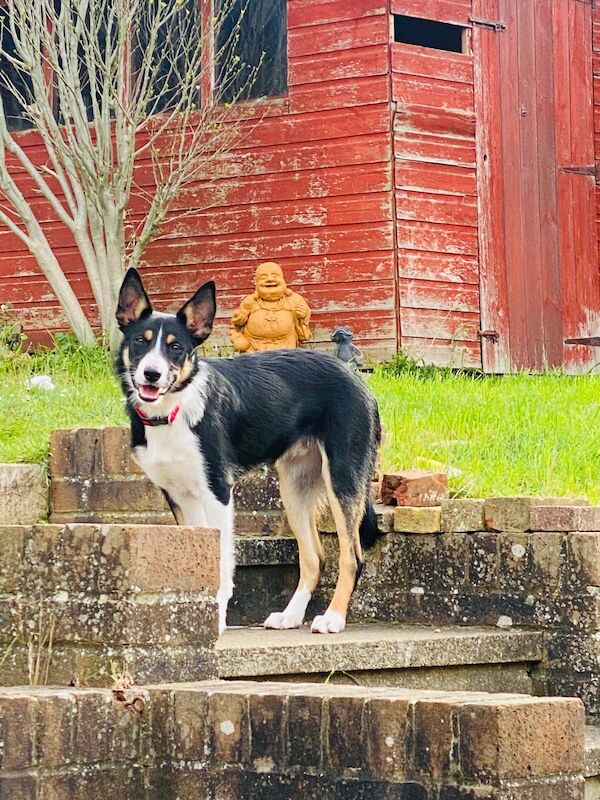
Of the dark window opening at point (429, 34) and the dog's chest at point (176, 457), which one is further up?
the dark window opening at point (429, 34)

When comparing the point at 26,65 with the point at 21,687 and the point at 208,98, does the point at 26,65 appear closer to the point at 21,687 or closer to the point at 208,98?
the point at 208,98

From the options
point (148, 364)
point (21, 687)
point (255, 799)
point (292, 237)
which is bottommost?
point (255, 799)

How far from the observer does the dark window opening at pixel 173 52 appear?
41.5 feet

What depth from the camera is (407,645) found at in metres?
5.55

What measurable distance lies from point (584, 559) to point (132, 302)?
84.3 inches

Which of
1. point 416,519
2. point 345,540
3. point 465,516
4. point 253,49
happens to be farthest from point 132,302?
point 253,49

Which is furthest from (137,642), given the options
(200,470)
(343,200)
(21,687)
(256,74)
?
(256,74)

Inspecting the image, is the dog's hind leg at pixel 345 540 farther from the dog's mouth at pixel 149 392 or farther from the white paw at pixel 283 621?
the dog's mouth at pixel 149 392

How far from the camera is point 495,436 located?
25.6ft

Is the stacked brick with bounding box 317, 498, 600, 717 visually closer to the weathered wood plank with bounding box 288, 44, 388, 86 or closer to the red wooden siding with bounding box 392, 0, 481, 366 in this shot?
the red wooden siding with bounding box 392, 0, 481, 366

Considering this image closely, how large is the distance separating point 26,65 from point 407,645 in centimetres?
849

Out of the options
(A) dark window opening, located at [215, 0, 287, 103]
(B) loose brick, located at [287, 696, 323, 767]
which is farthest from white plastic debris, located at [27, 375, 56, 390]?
(B) loose brick, located at [287, 696, 323, 767]

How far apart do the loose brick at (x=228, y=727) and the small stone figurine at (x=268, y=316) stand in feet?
24.7

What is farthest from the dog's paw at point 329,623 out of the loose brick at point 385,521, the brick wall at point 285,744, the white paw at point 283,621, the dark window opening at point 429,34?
the dark window opening at point 429,34
